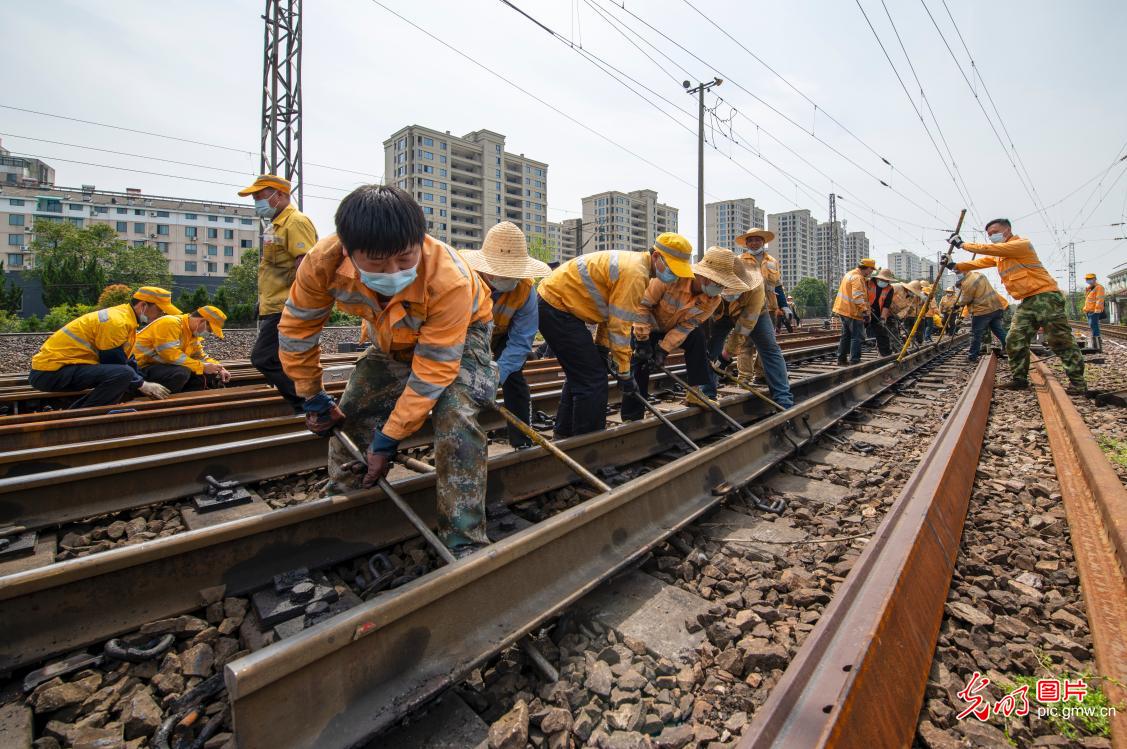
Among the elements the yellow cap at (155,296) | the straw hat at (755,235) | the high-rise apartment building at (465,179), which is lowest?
the yellow cap at (155,296)

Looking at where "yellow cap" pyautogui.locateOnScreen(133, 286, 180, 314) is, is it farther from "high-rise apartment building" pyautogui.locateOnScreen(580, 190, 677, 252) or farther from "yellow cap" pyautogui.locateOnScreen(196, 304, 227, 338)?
"high-rise apartment building" pyautogui.locateOnScreen(580, 190, 677, 252)

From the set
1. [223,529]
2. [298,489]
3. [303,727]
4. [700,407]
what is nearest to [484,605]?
[303,727]

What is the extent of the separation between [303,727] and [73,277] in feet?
134

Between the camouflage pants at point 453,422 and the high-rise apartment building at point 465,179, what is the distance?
80279mm

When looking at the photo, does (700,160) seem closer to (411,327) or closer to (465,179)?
(411,327)

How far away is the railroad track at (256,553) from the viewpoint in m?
1.90

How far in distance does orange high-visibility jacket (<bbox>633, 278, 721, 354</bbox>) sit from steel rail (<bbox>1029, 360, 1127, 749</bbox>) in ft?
8.81

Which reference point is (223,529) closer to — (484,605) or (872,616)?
(484,605)

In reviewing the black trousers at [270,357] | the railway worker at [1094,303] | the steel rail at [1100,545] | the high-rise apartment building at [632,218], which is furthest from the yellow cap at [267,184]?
the high-rise apartment building at [632,218]

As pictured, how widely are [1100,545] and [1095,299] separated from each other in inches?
714

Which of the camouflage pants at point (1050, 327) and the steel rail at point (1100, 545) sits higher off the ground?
the camouflage pants at point (1050, 327)

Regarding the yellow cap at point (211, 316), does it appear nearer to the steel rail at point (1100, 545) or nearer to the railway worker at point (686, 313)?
the railway worker at point (686, 313)

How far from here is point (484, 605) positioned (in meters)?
1.92

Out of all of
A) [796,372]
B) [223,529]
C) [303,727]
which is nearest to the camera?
[303,727]
